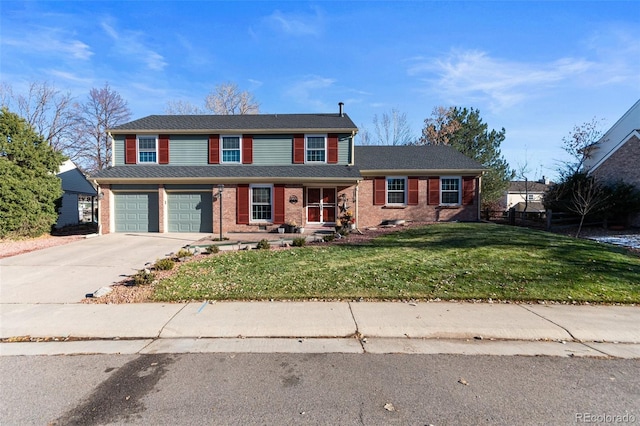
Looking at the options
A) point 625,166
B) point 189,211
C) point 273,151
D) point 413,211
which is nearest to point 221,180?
point 189,211

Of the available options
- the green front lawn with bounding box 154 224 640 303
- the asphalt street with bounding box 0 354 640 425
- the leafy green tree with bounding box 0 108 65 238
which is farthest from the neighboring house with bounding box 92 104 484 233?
the asphalt street with bounding box 0 354 640 425

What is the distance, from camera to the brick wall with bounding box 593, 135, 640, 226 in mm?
17406

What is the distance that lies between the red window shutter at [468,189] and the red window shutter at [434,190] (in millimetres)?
1507

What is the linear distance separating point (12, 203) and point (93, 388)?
15.3 m

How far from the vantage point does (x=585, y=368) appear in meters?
3.74

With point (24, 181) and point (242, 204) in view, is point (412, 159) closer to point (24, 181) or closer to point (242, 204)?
point (242, 204)

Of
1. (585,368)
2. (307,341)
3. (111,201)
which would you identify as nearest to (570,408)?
(585,368)

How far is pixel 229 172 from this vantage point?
54.2 feet

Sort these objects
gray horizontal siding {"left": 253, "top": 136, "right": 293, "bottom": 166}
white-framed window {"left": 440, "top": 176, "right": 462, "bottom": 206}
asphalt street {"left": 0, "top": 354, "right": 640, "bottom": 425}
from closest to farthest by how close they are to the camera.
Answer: asphalt street {"left": 0, "top": 354, "right": 640, "bottom": 425}
gray horizontal siding {"left": 253, "top": 136, "right": 293, "bottom": 166}
white-framed window {"left": 440, "top": 176, "right": 462, "bottom": 206}

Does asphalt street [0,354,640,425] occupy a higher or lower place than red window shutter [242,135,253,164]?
lower

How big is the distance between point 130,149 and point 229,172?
585 cm

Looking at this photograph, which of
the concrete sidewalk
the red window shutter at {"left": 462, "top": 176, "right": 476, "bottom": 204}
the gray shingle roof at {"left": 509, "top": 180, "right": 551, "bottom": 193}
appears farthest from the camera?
the gray shingle roof at {"left": 509, "top": 180, "right": 551, "bottom": 193}

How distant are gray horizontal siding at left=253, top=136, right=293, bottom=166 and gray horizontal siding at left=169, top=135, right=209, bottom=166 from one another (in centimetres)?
280

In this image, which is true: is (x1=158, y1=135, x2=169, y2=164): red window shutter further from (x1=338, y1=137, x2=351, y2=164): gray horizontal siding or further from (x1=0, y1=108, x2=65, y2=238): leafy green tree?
(x1=338, y1=137, x2=351, y2=164): gray horizontal siding
